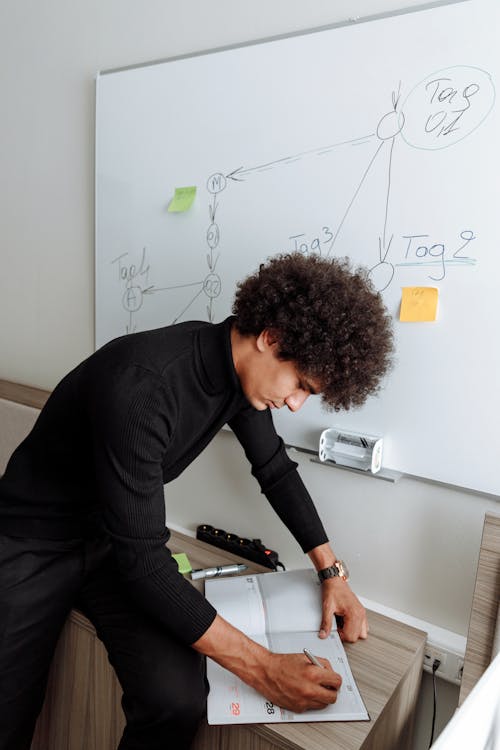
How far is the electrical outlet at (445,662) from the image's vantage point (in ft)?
3.56

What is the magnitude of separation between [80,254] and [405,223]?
3.34 feet

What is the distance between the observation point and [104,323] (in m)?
1.61

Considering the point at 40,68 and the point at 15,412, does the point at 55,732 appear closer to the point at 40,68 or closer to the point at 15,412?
the point at 15,412

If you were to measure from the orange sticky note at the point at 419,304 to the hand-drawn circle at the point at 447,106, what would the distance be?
0.26 meters

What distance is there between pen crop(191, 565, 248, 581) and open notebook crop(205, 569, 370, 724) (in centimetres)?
4

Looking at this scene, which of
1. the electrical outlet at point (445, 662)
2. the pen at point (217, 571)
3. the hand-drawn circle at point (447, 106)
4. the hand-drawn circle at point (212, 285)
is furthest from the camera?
the hand-drawn circle at point (212, 285)

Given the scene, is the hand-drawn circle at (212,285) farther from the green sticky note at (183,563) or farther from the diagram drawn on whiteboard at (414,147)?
the green sticky note at (183,563)

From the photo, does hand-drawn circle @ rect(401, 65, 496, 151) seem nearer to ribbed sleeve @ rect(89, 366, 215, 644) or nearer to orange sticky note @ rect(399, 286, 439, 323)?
orange sticky note @ rect(399, 286, 439, 323)

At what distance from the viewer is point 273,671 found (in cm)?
85

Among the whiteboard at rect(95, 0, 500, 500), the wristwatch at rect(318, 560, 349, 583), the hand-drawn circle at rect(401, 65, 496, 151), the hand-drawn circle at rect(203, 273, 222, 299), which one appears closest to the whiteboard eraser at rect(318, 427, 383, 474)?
the whiteboard at rect(95, 0, 500, 500)

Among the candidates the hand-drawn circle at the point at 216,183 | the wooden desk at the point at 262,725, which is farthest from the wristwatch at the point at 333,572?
the hand-drawn circle at the point at 216,183

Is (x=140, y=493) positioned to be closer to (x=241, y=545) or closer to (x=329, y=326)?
(x=329, y=326)

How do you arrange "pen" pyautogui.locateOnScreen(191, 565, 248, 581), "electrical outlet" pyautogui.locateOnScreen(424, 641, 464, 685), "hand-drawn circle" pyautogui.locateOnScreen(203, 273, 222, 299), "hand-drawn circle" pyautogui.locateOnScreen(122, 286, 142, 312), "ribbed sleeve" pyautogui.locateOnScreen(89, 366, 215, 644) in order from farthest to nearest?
1. "hand-drawn circle" pyautogui.locateOnScreen(122, 286, 142, 312)
2. "hand-drawn circle" pyautogui.locateOnScreen(203, 273, 222, 299)
3. "pen" pyautogui.locateOnScreen(191, 565, 248, 581)
4. "electrical outlet" pyautogui.locateOnScreen(424, 641, 464, 685)
5. "ribbed sleeve" pyautogui.locateOnScreen(89, 366, 215, 644)

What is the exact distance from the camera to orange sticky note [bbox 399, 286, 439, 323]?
3.46ft
